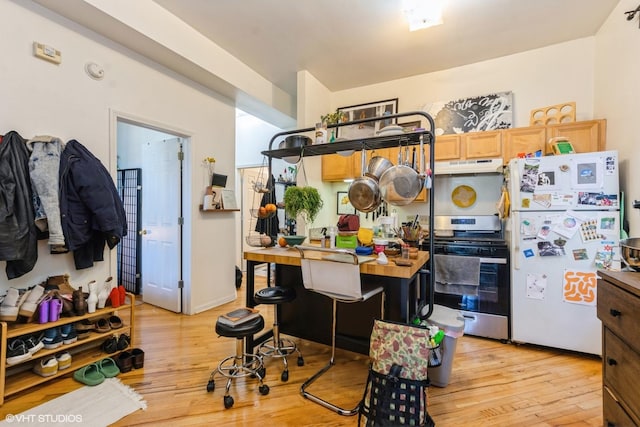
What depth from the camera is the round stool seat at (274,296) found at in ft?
6.59

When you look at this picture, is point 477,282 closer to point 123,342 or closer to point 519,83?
point 519,83

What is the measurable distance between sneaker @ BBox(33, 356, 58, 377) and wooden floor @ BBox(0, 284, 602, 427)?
0.10m

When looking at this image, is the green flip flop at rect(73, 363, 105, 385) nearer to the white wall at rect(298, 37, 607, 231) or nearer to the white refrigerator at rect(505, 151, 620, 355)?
the white wall at rect(298, 37, 607, 231)

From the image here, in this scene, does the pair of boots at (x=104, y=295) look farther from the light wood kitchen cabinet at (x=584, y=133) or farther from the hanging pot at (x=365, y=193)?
the light wood kitchen cabinet at (x=584, y=133)

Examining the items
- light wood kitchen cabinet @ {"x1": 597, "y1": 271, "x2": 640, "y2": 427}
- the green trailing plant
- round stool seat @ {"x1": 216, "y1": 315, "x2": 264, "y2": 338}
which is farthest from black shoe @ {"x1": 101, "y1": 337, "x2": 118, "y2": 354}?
light wood kitchen cabinet @ {"x1": 597, "y1": 271, "x2": 640, "y2": 427}

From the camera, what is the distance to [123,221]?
2.39m

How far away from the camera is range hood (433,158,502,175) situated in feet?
9.71

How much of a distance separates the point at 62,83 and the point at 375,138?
8.04 ft

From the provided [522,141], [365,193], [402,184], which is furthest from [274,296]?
[522,141]

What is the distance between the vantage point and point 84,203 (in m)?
2.14

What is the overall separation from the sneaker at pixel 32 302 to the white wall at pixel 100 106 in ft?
0.81

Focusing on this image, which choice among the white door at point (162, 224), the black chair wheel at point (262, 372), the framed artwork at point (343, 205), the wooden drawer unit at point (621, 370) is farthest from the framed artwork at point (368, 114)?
the wooden drawer unit at point (621, 370)

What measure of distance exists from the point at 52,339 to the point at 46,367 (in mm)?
179

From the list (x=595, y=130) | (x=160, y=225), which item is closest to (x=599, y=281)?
(x=595, y=130)
